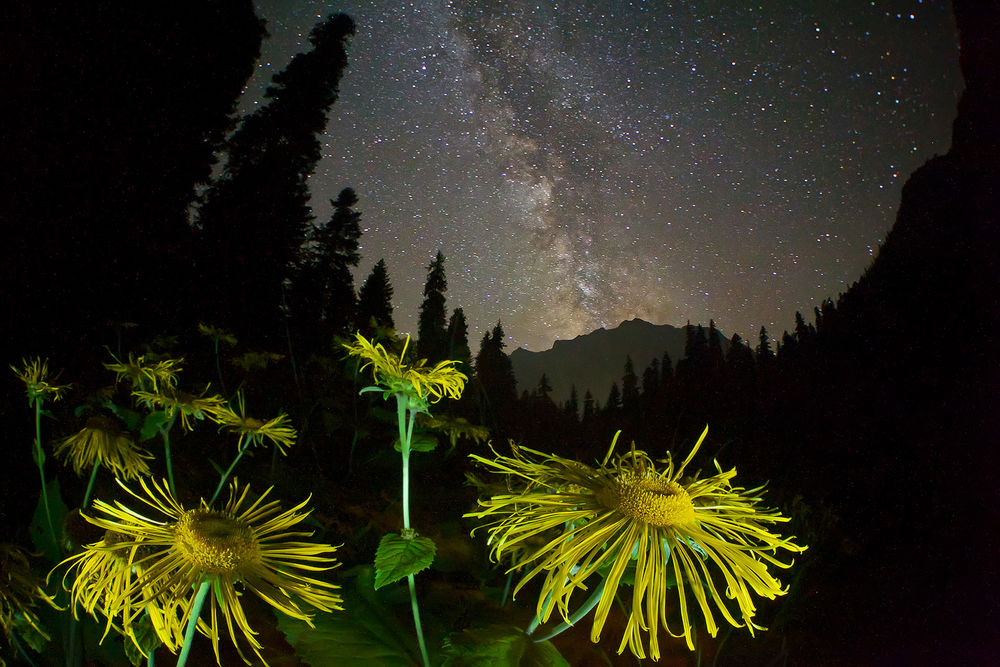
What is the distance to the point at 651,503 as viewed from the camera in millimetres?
743

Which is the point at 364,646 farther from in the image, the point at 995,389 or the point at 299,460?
the point at 995,389

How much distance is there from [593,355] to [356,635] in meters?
62.2

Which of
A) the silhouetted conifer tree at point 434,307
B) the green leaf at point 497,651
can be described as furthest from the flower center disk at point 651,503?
the silhouetted conifer tree at point 434,307

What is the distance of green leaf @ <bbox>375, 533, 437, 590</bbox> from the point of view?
0.77 metres

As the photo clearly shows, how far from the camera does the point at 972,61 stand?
60.1 feet

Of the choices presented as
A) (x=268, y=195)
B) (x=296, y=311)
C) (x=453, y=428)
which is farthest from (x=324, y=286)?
(x=453, y=428)

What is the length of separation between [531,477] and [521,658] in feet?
0.93

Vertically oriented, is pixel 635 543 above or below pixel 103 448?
above

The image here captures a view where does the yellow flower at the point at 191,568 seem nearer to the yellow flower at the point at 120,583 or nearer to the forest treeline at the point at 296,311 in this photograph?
the yellow flower at the point at 120,583

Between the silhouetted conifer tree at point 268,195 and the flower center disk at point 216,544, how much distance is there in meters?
3.94

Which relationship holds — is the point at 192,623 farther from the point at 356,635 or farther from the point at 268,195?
the point at 268,195

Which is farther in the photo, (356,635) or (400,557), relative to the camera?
(356,635)

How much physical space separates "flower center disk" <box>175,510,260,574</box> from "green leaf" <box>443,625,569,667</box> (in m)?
0.35

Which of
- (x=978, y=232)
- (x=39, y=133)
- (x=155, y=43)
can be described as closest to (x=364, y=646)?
(x=39, y=133)
